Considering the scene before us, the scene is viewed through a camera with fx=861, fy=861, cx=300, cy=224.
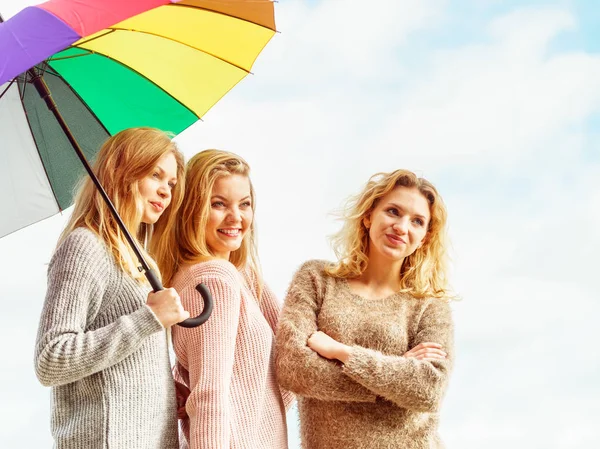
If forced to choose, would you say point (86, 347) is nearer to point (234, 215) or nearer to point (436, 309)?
point (234, 215)

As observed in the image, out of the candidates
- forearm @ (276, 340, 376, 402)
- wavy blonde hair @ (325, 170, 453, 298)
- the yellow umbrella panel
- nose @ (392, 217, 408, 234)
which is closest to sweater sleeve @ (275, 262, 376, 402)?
forearm @ (276, 340, 376, 402)

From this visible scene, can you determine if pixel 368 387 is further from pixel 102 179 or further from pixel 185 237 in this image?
pixel 102 179

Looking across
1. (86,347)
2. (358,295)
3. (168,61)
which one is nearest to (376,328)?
(358,295)

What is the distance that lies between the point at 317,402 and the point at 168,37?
1.65 meters

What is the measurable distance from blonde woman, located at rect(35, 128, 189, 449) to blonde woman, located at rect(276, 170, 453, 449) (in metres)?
0.64

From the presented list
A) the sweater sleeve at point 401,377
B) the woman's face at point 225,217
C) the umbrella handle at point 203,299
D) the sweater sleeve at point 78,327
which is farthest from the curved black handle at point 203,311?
the sweater sleeve at point 401,377

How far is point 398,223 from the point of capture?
368 centimetres

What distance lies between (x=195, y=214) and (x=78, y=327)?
0.87 metres

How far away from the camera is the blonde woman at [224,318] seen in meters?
3.06

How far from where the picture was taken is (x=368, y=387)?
10.9ft

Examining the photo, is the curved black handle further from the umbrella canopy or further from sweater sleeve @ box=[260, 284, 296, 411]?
the umbrella canopy

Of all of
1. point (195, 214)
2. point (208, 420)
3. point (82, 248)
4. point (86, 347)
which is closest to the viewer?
point (86, 347)

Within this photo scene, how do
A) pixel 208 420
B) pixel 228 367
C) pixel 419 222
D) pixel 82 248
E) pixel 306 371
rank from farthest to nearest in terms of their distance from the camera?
pixel 419 222, pixel 306 371, pixel 228 367, pixel 208 420, pixel 82 248

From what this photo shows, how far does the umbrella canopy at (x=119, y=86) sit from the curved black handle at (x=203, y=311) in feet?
3.11
